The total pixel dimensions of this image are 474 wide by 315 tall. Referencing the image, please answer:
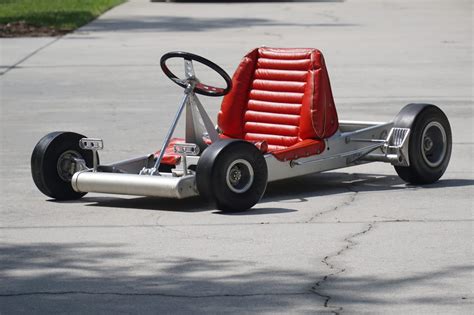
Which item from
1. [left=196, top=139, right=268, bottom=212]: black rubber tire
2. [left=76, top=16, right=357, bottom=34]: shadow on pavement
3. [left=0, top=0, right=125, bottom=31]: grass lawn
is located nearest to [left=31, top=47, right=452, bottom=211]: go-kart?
[left=196, top=139, right=268, bottom=212]: black rubber tire

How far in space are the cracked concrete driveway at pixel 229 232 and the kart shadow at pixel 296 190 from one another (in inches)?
0.7

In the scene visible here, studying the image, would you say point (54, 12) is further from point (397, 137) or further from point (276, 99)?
point (397, 137)

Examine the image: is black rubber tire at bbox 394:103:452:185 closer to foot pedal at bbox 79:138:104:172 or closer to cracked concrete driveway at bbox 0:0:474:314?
cracked concrete driveway at bbox 0:0:474:314

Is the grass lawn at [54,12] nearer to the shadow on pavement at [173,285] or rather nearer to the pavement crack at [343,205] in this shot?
the pavement crack at [343,205]

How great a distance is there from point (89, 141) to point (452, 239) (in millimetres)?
2655

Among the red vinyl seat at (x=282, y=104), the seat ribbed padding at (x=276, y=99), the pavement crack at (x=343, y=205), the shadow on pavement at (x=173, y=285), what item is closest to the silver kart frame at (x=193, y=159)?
the red vinyl seat at (x=282, y=104)

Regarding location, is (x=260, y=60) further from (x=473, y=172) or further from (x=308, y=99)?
(x=473, y=172)

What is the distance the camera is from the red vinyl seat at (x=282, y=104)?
938cm

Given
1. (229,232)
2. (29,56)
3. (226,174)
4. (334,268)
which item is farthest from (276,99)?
(29,56)

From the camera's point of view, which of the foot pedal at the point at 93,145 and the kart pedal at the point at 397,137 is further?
the kart pedal at the point at 397,137

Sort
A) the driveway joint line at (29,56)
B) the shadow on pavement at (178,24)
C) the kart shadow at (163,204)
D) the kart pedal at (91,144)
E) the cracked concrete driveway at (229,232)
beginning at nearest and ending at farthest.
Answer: the cracked concrete driveway at (229,232)
the kart shadow at (163,204)
the kart pedal at (91,144)
the driveway joint line at (29,56)
the shadow on pavement at (178,24)

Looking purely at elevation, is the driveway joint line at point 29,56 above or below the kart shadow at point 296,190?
above

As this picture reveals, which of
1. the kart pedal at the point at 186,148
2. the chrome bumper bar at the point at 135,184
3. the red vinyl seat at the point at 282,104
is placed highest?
the red vinyl seat at the point at 282,104

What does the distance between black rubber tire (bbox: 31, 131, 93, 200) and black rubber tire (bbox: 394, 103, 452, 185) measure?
7.72 feet
